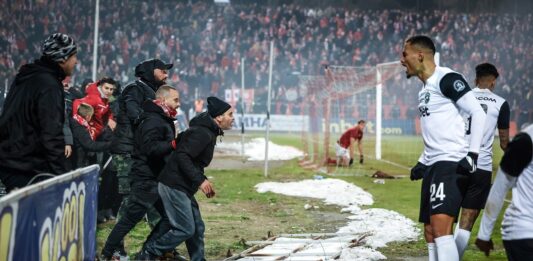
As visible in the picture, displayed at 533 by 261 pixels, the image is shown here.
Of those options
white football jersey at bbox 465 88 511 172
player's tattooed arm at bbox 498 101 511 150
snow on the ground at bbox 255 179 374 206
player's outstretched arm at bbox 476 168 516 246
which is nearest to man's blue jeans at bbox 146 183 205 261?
white football jersey at bbox 465 88 511 172

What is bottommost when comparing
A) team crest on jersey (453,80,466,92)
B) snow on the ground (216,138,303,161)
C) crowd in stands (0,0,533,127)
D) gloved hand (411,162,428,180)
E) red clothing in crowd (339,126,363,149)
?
snow on the ground (216,138,303,161)

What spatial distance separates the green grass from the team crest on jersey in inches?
115

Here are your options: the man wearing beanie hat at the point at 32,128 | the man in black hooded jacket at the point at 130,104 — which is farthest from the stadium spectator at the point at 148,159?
the man wearing beanie hat at the point at 32,128

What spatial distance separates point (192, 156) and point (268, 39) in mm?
47030

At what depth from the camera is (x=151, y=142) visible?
7.75 m

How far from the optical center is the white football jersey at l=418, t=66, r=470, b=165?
6327mm

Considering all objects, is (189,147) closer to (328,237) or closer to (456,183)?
(456,183)

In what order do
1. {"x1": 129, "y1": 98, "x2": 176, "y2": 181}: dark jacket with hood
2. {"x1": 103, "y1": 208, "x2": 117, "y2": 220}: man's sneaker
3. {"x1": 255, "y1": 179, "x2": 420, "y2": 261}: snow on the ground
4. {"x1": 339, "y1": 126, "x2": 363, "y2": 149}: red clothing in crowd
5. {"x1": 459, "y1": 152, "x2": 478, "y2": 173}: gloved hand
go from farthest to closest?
{"x1": 339, "y1": 126, "x2": 363, "y2": 149}: red clothing in crowd, {"x1": 103, "y1": 208, "x2": 117, "y2": 220}: man's sneaker, {"x1": 255, "y1": 179, "x2": 420, "y2": 261}: snow on the ground, {"x1": 129, "y1": 98, "x2": 176, "y2": 181}: dark jacket with hood, {"x1": 459, "y1": 152, "x2": 478, "y2": 173}: gloved hand

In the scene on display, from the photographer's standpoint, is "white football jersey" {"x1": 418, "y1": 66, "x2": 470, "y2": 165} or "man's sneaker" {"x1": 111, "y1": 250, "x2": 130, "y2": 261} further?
"man's sneaker" {"x1": 111, "y1": 250, "x2": 130, "y2": 261}

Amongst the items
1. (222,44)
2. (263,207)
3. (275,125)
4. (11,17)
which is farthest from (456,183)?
(222,44)

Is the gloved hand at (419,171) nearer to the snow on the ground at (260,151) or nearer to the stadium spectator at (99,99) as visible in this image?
the stadium spectator at (99,99)

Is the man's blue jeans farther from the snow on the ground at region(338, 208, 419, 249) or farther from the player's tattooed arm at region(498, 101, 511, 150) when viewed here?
the player's tattooed arm at region(498, 101, 511, 150)

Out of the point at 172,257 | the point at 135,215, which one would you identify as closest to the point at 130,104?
the point at 135,215

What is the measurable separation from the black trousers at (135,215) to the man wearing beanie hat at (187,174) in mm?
403
